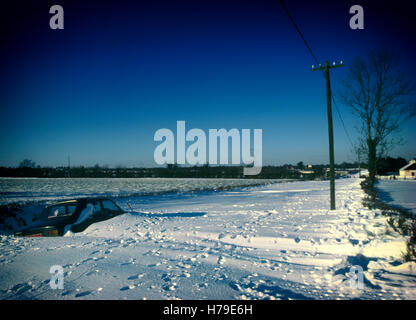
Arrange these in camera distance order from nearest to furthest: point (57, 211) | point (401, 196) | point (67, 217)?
point (67, 217) < point (57, 211) < point (401, 196)

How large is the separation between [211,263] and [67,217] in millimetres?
4182

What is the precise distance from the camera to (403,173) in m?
60.1

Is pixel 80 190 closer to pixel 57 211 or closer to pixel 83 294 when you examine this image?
pixel 57 211

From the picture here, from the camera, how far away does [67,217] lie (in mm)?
5559

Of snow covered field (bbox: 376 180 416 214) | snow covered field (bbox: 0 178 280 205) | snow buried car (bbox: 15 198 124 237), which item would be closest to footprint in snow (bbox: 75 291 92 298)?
snow buried car (bbox: 15 198 124 237)

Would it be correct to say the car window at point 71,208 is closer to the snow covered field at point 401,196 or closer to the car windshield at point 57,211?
the car windshield at point 57,211

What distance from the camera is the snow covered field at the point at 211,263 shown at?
296 cm

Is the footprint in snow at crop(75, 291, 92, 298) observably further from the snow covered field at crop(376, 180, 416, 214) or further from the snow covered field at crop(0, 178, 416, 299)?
the snow covered field at crop(376, 180, 416, 214)

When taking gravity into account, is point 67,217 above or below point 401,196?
above

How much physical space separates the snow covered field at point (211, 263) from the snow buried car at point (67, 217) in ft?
0.72

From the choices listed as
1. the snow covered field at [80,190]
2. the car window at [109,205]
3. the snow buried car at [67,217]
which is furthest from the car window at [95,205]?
the snow covered field at [80,190]

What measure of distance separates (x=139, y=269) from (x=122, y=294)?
789mm

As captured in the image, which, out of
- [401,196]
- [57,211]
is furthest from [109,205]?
[401,196]
